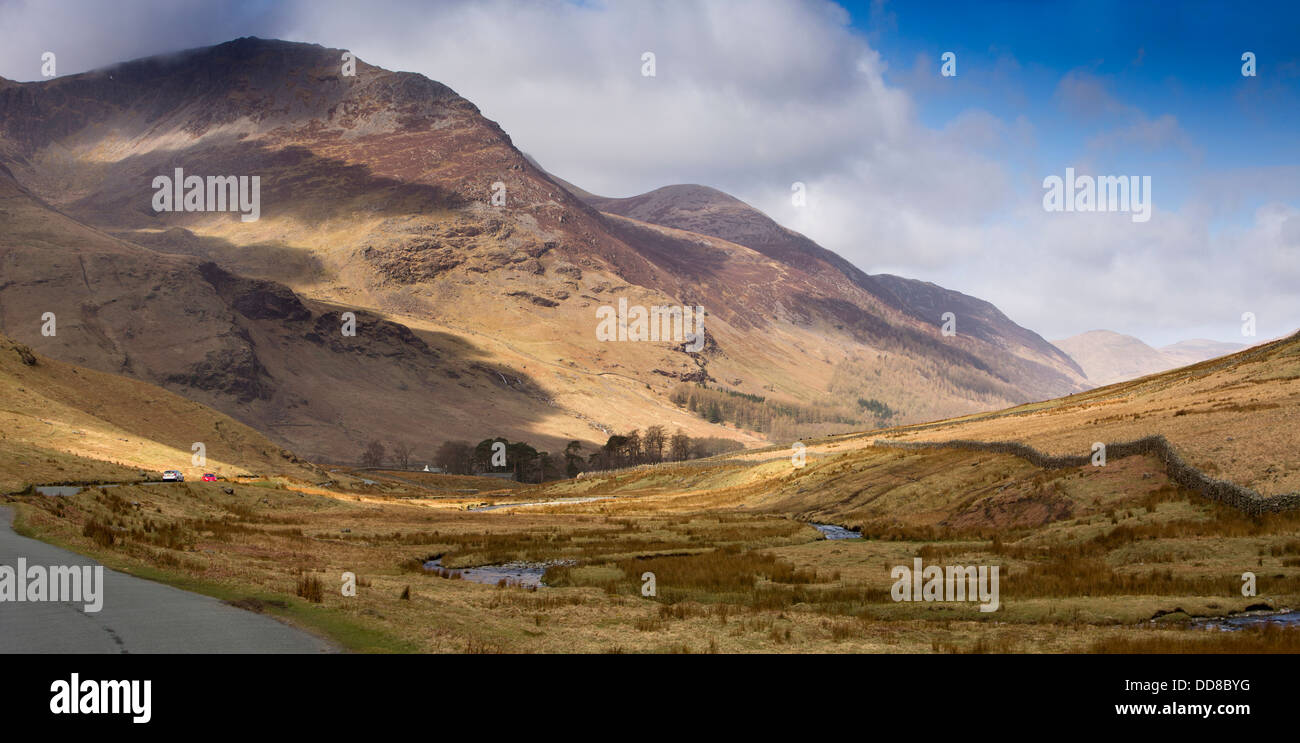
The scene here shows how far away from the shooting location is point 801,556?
42250 mm

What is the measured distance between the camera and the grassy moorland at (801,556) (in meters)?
20.2

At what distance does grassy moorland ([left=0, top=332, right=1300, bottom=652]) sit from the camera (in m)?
20.2

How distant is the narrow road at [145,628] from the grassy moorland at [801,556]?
1195 mm

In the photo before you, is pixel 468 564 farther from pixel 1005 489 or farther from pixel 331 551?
pixel 1005 489

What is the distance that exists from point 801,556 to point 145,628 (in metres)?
32.4

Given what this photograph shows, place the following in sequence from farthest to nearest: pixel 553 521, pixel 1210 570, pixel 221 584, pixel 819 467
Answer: pixel 819 467, pixel 553 521, pixel 1210 570, pixel 221 584

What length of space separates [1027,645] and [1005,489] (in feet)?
122

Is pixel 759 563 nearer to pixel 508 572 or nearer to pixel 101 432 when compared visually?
pixel 508 572

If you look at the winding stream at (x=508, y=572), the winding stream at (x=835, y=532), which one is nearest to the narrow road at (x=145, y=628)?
the winding stream at (x=508, y=572)

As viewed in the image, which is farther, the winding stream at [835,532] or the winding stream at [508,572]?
the winding stream at [835,532]

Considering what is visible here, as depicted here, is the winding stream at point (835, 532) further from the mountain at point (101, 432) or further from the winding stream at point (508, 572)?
the mountain at point (101, 432)

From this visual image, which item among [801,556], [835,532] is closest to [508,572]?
[801,556]
